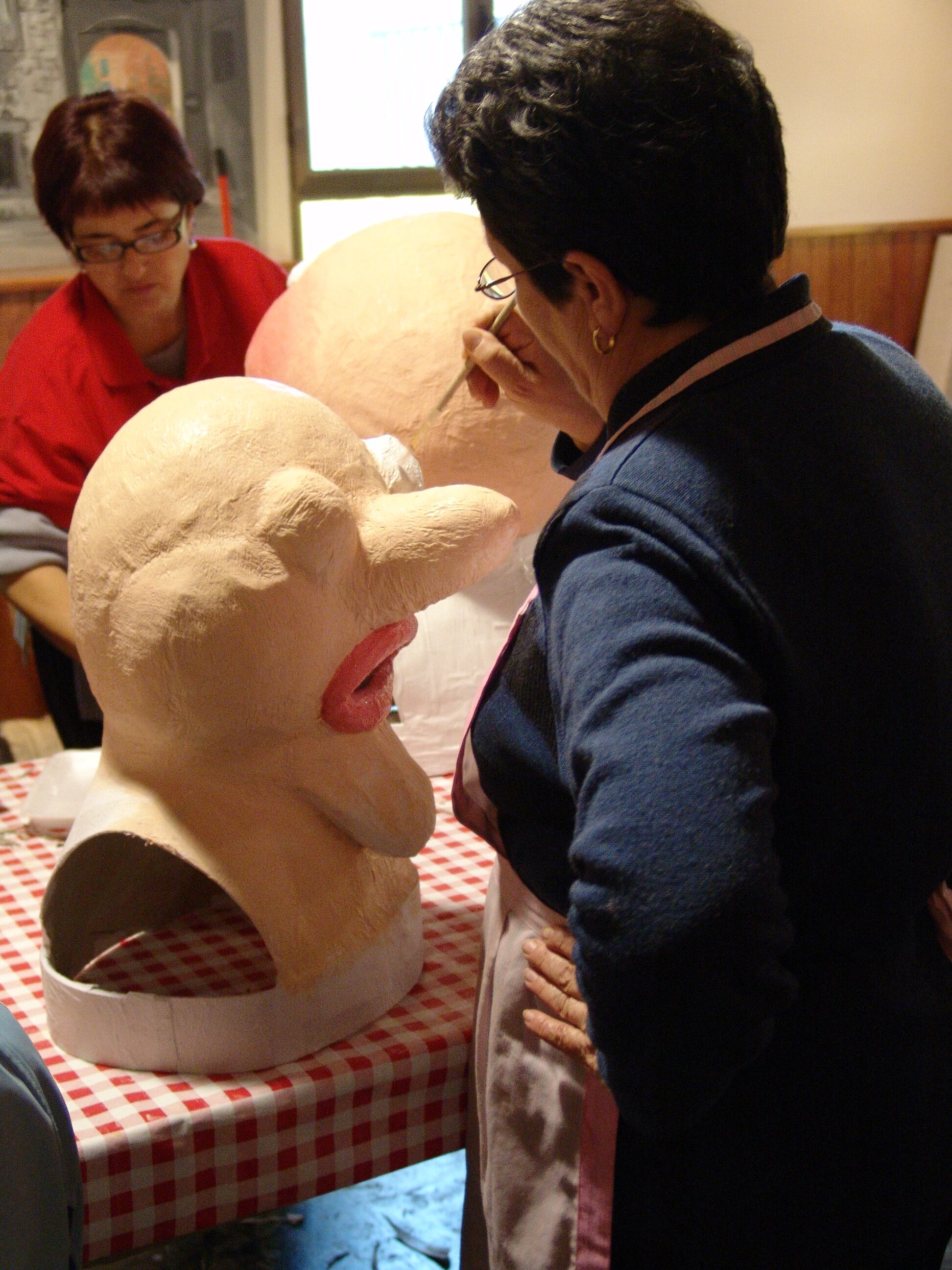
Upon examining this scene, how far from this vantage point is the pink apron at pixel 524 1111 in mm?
943

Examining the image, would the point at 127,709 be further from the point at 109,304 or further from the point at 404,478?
the point at 109,304

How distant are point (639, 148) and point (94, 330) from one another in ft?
5.31

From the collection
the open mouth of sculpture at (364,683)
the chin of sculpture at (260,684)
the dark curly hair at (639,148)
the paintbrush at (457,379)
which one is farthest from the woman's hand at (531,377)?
the dark curly hair at (639,148)

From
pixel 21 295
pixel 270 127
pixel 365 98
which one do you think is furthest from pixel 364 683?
pixel 365 98

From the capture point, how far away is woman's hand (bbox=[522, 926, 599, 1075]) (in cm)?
95

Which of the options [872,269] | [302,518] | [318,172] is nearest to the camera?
[302,518]

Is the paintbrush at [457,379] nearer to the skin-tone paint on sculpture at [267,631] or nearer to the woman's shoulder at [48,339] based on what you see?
the skin-tone paint on sculpture at [267,631]

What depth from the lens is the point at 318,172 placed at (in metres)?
3.74

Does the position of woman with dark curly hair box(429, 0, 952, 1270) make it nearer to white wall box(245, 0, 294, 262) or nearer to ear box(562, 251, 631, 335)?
ear box(562, 251, 631, 335)

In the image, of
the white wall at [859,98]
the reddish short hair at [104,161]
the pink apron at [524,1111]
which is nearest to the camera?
the pink apron at [524,1111]

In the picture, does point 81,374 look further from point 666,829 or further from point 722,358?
point 666,829

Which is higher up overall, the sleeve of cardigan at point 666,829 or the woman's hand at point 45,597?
the sleeve of cardigan at point 666,829

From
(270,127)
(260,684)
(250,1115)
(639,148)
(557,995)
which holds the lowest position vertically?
(250,1115)

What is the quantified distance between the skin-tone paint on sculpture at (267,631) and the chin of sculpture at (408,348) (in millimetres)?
384
